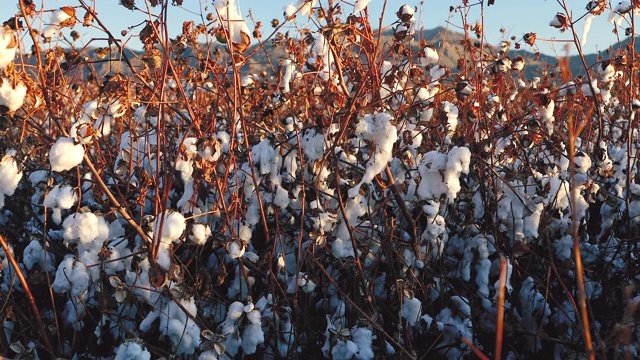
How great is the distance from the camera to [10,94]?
1398 millimetres

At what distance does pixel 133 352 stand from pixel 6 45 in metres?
0.83

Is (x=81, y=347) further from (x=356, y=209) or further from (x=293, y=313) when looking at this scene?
(x=356, y=209)

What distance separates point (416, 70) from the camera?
2531mm

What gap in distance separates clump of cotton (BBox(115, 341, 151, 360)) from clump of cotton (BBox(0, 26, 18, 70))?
0.77 meters

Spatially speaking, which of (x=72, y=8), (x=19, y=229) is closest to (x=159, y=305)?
(x=72, y=8)

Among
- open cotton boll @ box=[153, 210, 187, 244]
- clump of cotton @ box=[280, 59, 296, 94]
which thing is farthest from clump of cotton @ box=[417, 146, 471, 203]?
clump of cotton @ box=[280, 59, 296, 94]

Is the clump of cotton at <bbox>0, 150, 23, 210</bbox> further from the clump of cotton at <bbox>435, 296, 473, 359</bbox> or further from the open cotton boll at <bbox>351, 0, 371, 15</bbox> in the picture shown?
the clump of cotton at <bbox>435, 296, 473, 359</bbox>

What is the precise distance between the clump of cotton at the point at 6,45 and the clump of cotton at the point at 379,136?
0.94 m

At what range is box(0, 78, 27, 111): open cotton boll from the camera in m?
1.40

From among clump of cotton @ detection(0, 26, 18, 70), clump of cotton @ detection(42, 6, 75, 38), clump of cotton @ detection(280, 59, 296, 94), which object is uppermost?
clump of cotton @ detection(280, 59, 296, 94)

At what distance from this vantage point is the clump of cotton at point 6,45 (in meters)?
1.34

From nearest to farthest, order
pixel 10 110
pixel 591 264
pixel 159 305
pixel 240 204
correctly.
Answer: pixel 10 110 → pixel 159 305 → pixel 240 204 → pixel 591 264

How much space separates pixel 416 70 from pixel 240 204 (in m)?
0.91

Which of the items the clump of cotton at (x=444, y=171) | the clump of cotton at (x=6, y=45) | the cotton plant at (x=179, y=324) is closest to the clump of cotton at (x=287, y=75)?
the clump of cotton at (x=444, y=171)
